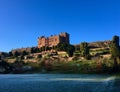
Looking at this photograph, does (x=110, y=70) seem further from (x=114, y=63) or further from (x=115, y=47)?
(x=115, y=47)

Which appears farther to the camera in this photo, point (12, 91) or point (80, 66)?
point (80, 66)

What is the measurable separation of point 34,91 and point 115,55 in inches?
3957

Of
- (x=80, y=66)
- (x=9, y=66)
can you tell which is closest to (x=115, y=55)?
(x=80, y=66)

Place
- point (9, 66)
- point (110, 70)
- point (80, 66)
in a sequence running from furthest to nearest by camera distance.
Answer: point (9, 66) → point (80, 66) → point (110, 70)

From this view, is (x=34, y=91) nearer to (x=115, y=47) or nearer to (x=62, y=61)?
(x=115, y=47)

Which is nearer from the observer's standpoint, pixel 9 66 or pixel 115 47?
pixel 115 47

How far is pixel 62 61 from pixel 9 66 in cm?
3583

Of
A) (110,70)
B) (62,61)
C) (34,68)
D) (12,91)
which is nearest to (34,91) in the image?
(12,91)

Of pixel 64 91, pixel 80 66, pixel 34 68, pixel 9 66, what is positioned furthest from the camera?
pixel 9 66

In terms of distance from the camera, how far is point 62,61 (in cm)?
18250

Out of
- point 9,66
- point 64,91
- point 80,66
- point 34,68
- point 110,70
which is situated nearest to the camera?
point 64,91

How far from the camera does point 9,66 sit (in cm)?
17962

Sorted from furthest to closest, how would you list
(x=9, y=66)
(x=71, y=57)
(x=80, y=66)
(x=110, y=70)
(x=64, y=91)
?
(x=71, y=57) < (x=9, y=66) < (x=80, y=66) < (x=110, y=70) < (x=64, y=91)

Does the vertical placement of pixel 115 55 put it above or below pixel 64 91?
above
